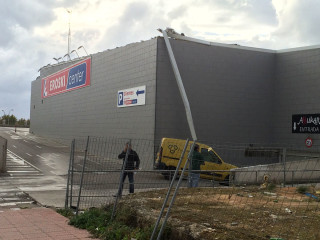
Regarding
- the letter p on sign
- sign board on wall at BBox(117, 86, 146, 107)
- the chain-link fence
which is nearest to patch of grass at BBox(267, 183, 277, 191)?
the chain-link fence

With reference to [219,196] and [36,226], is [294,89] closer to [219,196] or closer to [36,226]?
[219,196]

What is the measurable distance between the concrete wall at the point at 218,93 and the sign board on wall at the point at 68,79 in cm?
1143

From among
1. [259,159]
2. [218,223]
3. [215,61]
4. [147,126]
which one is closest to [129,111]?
[147,126]

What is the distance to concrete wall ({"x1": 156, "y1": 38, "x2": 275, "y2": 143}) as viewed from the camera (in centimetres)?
2378

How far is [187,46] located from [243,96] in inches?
218

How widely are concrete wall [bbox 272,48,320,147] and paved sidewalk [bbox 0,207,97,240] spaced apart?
20101 millimetres

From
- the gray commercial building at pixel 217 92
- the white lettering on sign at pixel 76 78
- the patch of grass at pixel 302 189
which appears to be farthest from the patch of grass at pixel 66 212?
the white lettering on sign at pixel 76 78

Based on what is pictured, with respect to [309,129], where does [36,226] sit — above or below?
below

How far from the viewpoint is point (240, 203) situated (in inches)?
324

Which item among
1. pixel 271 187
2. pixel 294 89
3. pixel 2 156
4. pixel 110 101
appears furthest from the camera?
pixel 110 101

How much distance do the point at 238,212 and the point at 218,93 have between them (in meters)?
18.4

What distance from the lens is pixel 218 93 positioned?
2523cm

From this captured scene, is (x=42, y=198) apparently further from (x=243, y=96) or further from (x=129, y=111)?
(x=243, y=96)

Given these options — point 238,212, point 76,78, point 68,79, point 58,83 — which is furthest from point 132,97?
point 238,212
